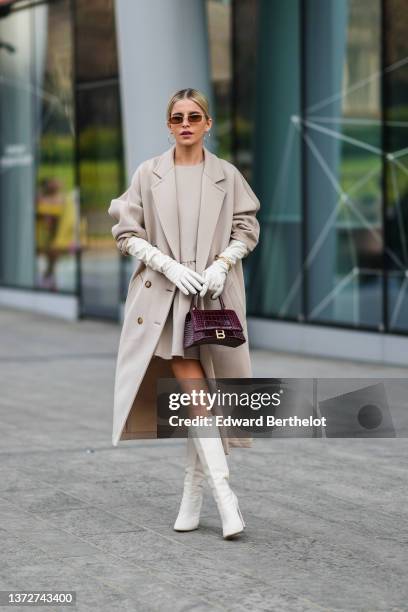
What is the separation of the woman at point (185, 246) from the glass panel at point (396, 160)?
298 inches

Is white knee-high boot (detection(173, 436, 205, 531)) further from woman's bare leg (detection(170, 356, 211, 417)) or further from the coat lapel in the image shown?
the coat lapel

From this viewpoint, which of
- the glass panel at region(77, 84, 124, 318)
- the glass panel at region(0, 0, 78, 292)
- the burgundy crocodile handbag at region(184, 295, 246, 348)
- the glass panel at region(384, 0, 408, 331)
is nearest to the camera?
the burgundy crocodile handbag at region(184, 295, 246, 348)

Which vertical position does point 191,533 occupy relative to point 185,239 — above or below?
below

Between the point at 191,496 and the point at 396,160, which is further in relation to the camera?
the point at 396,160

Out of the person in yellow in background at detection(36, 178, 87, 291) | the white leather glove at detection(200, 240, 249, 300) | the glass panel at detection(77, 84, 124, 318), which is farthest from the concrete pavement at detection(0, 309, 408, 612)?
the person in yellow in background at detection(36, 178, 87, 291)

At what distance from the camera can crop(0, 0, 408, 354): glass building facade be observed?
551 inches

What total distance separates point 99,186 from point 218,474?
1308 centimetres

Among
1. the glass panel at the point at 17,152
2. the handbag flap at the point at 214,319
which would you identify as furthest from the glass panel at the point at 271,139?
the handbag flap at the point at 214,319

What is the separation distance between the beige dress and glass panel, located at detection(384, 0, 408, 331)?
7656 mm

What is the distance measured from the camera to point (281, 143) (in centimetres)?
1559

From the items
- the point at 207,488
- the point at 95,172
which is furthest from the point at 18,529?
the point at 95,172

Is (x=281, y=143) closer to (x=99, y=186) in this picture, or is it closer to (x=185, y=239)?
(x=99, y=186)

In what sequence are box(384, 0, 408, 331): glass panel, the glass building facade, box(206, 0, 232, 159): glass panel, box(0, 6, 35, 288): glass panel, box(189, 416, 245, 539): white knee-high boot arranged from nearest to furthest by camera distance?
box(189, 416, 245, 539): white knee-high boot
box(384, 0, 408, 331): glass panel
the glass building facade
box(206, 0, 232, 159): glass panel
box(0, 6, 35, 288): glass panel

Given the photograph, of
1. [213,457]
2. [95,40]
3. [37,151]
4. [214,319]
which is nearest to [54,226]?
[37,151]
